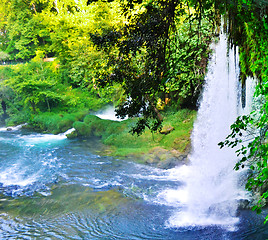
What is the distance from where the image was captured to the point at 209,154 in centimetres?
1158

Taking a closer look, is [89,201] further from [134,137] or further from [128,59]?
[134,137]

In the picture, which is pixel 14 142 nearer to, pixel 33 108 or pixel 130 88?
pixel 33 108

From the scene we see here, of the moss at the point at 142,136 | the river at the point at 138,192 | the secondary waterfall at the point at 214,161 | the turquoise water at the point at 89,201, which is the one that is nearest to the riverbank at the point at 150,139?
the moss at the point at 142,136

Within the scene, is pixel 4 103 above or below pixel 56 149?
above

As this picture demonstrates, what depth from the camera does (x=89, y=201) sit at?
29.2 feet

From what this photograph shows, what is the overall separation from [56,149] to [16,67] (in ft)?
40.1

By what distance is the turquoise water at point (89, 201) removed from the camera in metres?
7.01

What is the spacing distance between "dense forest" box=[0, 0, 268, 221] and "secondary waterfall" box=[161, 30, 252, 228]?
73 centimetres

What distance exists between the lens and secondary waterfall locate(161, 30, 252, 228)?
7770 mm

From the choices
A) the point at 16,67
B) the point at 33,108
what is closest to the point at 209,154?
the point at 33,108

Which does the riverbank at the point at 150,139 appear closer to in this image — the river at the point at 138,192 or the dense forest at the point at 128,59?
the river at the point at 138,192

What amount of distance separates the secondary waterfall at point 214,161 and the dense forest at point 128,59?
0.73 m

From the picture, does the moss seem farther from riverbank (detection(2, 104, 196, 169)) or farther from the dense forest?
the dense forest

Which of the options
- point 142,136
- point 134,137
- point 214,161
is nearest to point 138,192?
point 214,161
